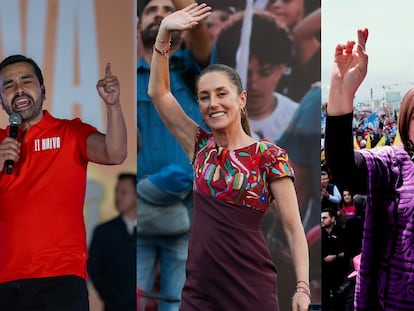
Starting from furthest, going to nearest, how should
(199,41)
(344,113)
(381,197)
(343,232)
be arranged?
(199,41) → (343,232) → (381,197) → (344,113)

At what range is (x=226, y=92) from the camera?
11.4ft

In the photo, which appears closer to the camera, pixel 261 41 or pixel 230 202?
pixel 230 202

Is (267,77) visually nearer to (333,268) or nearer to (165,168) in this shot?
(165,168)

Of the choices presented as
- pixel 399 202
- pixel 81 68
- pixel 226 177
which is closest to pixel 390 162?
pixel 399 202

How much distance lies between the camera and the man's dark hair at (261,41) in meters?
3.62

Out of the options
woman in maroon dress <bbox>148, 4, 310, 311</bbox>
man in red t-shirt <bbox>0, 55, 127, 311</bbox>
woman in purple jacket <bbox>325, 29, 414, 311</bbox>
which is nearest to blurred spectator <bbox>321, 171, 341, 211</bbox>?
woman in maroon dress <bbox>148, 4, 310, 311</bbox>

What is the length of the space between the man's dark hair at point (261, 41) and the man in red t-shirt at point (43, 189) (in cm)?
78

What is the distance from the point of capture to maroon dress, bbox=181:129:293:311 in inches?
129

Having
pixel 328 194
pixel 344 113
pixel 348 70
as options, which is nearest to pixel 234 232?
pixel 328 194

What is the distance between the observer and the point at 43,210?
375 centimetres

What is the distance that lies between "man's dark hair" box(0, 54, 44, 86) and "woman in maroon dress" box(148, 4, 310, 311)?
0.85 m

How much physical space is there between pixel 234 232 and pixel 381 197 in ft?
2.71

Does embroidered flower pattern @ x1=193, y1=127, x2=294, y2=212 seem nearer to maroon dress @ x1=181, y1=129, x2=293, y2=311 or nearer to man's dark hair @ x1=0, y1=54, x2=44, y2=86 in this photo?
maroon dress @ x1=181, y1=129, x2=293, y2=311

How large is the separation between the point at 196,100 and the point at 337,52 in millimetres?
1005
